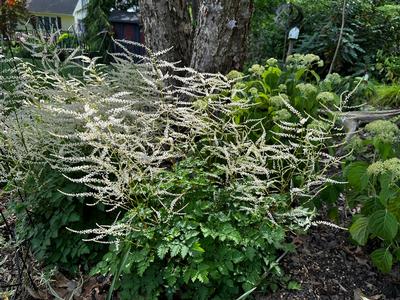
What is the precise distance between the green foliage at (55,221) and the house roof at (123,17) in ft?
27.3

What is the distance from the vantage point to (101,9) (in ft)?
32.8

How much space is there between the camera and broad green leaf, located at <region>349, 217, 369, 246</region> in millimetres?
1889

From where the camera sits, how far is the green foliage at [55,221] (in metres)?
2.23

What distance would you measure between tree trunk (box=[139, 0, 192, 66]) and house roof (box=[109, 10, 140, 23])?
276 inches

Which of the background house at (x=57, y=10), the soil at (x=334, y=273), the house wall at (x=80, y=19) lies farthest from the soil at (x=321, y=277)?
the background house at (x=57, y=10)

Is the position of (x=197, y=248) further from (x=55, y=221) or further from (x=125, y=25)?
(x=125, y=25)

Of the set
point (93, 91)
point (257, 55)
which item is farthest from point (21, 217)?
point (257, 55)

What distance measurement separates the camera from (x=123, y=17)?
10.1 m

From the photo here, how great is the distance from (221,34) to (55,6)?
15.7 metres

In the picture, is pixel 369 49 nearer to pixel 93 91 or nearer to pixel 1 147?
pixel 93 91

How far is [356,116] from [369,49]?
377 centimetres

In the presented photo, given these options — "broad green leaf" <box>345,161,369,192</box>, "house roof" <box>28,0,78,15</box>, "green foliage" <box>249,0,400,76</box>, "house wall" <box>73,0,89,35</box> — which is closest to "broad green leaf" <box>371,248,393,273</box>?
"broad green leaf" <box>345,161,369,192</box>

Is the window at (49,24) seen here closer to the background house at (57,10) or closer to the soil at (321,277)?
the background house at (57,10)

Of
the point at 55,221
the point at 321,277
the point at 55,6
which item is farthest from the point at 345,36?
the point at 55,6
